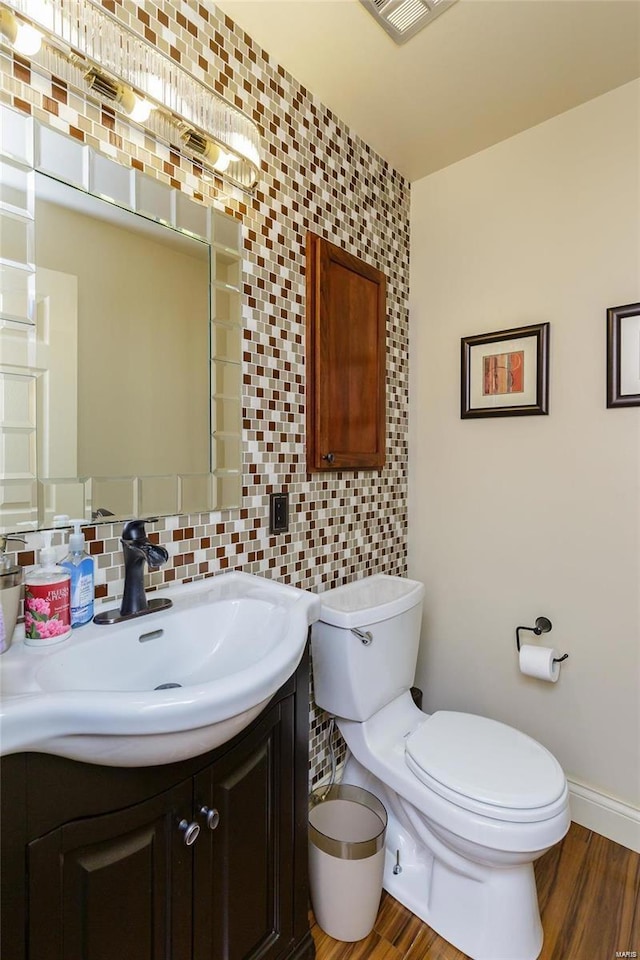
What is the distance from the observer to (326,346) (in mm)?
1578

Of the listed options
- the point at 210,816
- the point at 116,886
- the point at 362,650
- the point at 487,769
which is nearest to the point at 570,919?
the point at 487,769

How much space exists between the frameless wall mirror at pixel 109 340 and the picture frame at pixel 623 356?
46.2 inches

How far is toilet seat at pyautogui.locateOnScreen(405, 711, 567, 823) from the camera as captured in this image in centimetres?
112

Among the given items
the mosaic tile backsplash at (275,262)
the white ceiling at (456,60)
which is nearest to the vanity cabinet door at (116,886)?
the mosaic tile backsplash at (275,262)

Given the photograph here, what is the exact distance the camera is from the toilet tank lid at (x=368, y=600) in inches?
53.8

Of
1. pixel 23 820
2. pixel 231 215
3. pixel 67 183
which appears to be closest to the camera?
Result: pixel 23 820

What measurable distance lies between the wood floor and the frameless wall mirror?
122 cm

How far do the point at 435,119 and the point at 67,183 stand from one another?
1.31 meters

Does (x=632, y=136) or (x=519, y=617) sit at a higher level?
(x=632, y=136)

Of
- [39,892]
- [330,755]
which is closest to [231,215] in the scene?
[39,892]

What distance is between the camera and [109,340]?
1.10 m

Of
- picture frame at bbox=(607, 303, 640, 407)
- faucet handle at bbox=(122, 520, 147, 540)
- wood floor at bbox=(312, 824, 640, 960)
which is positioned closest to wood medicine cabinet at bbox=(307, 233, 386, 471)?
faucet handle at bbox=(122, 520, 147, 540)

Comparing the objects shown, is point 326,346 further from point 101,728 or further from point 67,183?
point 101,728

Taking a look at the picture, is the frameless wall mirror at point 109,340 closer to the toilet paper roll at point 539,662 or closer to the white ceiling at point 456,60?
the white ceiling at point 456,60
